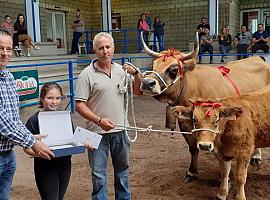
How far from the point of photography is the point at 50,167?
9.26 ft

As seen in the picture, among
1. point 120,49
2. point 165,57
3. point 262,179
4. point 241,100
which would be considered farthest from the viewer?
point 120,49

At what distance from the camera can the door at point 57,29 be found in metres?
17.9

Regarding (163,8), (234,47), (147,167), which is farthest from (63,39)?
(147,167)

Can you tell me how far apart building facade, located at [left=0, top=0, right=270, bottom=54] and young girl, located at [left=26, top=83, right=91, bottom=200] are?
1513cm

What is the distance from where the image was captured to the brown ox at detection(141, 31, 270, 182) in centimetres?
392

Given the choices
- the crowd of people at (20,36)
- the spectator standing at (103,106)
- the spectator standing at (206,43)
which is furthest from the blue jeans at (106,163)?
the spectator standing at (206,43)

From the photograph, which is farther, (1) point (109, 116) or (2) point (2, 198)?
(1) point (109, 116)

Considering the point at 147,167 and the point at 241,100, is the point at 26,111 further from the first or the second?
the point at 241,100

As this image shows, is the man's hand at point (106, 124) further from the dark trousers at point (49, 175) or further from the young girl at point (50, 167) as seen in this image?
the dark trousers at point (49, 175)

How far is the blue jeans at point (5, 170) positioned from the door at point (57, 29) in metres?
15.7

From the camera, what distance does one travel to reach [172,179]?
4625mm

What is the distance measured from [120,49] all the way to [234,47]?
749 centimetres

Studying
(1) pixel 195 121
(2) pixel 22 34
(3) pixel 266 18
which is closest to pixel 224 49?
(3) pixel 266 18

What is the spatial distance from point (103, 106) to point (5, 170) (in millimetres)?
A: 1077
